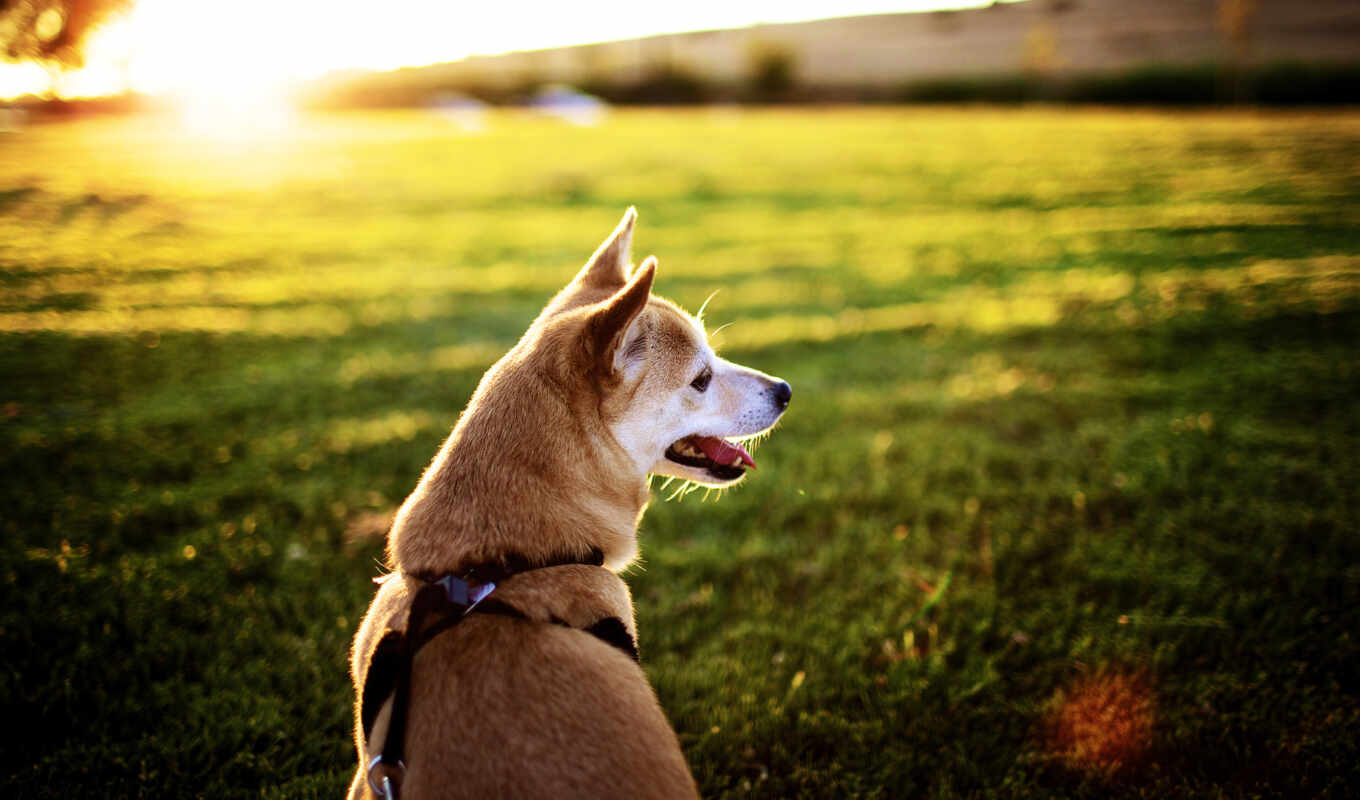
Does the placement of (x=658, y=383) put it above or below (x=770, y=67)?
below

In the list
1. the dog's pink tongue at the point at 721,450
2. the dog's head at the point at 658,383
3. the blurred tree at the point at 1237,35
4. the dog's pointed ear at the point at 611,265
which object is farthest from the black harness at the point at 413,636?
the blurred tree at the point at 1237,35

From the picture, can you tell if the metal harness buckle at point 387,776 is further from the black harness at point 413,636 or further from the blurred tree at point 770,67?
the blurred tree at point 770,67

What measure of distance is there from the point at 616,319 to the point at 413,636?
1.32 metres

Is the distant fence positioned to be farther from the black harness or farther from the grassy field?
the black harness

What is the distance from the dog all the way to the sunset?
13 millimetres

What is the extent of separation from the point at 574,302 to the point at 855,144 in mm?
34727

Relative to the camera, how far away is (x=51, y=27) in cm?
680

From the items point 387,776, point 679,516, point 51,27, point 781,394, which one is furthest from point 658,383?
point 51,27

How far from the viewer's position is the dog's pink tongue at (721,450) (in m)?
3.71

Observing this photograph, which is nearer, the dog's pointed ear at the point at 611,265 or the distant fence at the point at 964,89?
the dog's pointed ear at the point at 611,265

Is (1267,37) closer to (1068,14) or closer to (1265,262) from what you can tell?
(1068,14)

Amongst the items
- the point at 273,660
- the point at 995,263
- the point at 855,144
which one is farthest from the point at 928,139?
the point at 273,660

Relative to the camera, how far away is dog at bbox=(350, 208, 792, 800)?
79.0 inches

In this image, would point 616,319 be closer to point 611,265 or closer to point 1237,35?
point 611,265
